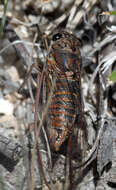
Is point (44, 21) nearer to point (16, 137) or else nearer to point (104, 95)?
point (104, 95)

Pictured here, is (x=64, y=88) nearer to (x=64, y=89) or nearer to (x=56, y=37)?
(x=64, y=89)

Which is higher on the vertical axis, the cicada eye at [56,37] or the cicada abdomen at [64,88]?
the cicada eye at [56,37]

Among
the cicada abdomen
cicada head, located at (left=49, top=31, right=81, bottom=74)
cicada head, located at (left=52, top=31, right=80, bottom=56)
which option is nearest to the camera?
the cicada abdomen

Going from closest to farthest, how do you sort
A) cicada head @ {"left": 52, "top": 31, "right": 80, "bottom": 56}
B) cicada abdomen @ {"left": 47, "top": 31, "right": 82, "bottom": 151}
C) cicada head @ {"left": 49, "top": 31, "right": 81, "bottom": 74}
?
cicada abdomen @ {"left": 47, "top": 31, "right": 82, "bottom": 151}
cicada head @ {"left": 49, "top": 31, "right": 81, "bottom": 74}
cicada head @ {"left": 52, "top": 31, "right": 80, "bottom": 56}

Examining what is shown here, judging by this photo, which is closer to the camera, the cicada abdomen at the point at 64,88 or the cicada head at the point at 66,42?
the cicada abdomen at the point at 64,88

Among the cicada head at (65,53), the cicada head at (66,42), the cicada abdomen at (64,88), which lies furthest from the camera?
the cicada head at (66,42)

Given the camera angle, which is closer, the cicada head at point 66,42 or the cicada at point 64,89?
the cicada at point 64,89

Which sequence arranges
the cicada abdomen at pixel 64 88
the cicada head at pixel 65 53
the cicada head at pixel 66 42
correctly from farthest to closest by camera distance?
A: the cicada head at pixel 66 42 < the cicada head at pixel 65 53 < the cicada abdomen at pixel 64 88

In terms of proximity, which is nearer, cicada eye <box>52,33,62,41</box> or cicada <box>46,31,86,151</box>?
cicada <box>46,31,86,151</box>

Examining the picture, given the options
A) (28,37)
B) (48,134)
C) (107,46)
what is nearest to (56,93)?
(48,134)
